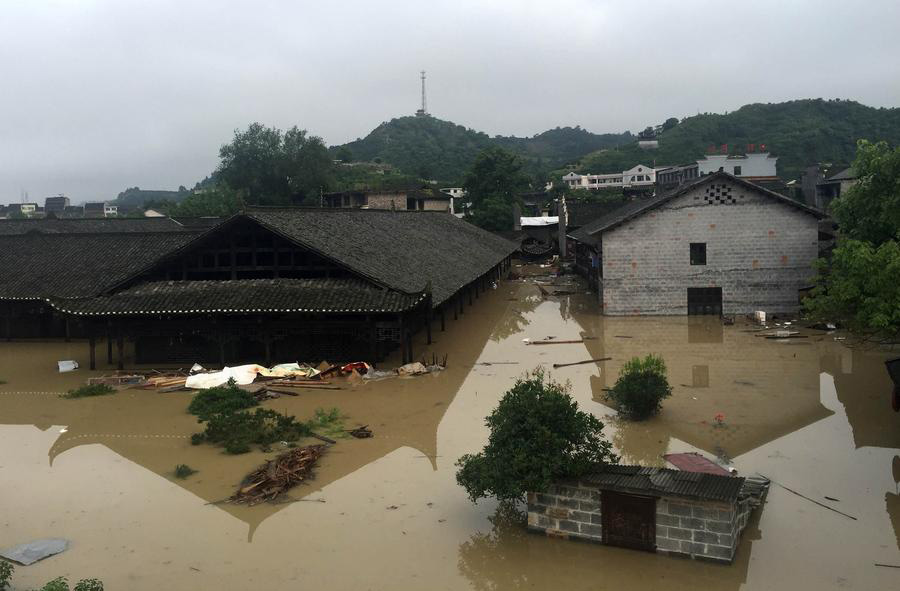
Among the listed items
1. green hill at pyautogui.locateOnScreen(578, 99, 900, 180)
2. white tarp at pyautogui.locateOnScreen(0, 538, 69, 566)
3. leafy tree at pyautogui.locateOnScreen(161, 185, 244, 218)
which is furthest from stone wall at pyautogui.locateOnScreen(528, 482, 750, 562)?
green hill at pyautogui.locateOnScreen(578, 99, 900, 180)

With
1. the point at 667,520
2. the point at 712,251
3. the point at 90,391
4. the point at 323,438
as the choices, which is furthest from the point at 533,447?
the point at 712,251

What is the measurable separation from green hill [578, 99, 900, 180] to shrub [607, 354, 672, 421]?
261ft

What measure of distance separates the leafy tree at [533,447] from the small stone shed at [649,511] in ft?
1.08

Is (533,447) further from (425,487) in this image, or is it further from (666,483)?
(425,487)

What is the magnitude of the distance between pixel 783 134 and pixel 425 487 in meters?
109

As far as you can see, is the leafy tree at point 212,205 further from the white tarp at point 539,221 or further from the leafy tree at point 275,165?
the white tarp at point 539,221

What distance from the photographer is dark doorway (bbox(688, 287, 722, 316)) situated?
96.4 ft

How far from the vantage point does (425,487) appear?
11.8 meters

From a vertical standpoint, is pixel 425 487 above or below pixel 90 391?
below

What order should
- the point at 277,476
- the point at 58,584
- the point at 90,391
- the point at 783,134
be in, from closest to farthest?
1. the point at 58,584
2. the point at 277,476
3. the point at 90,391
4. the point at 783,134

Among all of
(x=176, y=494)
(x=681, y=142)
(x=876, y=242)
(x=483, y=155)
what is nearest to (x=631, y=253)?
→ (x=876, y=242)

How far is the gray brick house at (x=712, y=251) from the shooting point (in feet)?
Result: 93.8

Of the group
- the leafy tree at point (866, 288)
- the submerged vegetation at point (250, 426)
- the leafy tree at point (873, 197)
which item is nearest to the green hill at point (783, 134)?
the leafy tree at point (873, 197)

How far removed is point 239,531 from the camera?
10.3m
